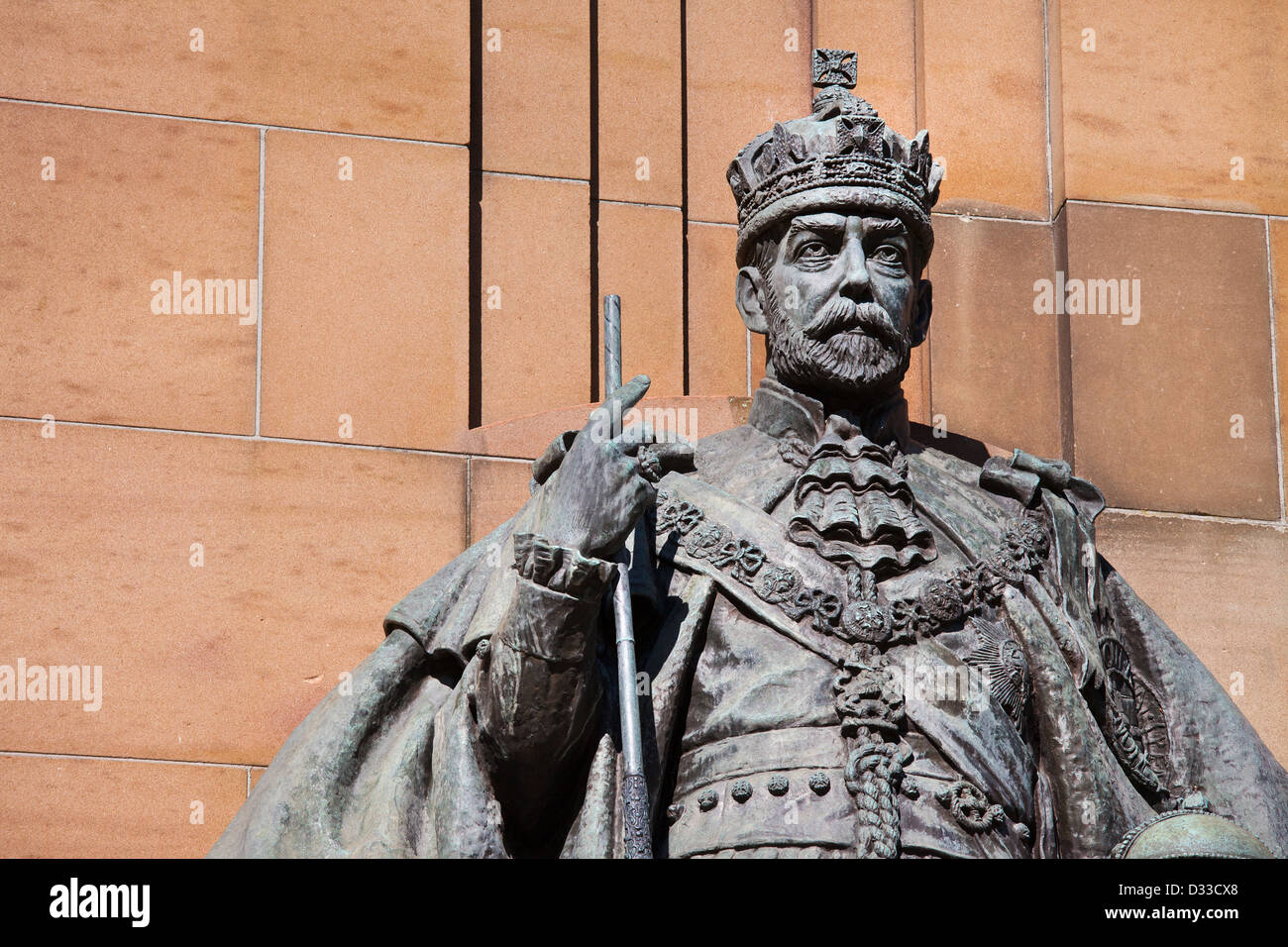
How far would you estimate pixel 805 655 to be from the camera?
6.31 metres

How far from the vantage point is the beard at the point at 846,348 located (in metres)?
6.70

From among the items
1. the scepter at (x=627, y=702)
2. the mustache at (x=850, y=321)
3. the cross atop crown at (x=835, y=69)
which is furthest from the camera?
the cross atop crown at (x=835, y=69)

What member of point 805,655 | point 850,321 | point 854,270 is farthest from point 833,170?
point 805,655

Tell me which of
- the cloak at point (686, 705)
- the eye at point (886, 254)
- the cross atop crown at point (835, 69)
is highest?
the cross atop crown at point (835, 69)

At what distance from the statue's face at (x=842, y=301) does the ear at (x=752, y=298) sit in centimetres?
6

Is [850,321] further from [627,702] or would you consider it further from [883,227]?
[627,702]

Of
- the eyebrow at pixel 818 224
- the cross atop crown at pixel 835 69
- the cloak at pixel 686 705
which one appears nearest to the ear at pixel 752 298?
the eyebrow at pixel 818 224

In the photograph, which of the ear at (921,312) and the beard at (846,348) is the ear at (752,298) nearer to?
the beard at (846,348)

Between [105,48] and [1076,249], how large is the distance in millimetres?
2755

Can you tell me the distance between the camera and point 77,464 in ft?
24.6

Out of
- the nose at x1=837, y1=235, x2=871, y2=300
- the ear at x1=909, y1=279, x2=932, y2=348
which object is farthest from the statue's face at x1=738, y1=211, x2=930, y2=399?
the ear at x1=909, y1=279, x2=932, y2=348

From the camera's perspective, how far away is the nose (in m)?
6.68

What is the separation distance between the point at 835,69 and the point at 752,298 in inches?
26.3

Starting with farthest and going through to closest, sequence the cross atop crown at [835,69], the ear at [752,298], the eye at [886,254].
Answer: the cross atop crown at [835,69] → the ear at [752,298] → the eye at [886,254]
